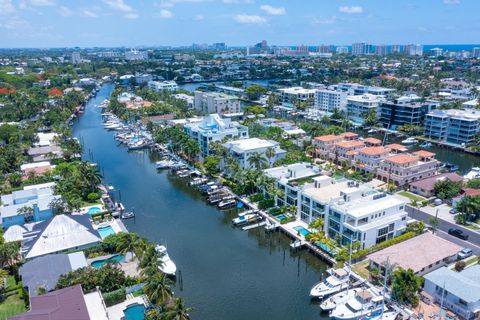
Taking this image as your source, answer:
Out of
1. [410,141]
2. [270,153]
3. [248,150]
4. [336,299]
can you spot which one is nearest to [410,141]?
[410,141]

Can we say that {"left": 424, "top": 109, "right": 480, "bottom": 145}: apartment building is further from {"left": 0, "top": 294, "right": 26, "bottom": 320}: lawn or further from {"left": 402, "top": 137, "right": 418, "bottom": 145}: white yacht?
{"left": 0, "top": 294, "right": 26, "bottom": 320}: lawn

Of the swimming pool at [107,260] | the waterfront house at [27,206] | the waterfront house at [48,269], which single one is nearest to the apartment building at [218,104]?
the waterfront house at [27,206]

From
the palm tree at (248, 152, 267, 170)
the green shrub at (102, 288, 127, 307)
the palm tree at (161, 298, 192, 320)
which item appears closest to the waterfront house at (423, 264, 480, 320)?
the palm tree at (161, 298, 192, 320)

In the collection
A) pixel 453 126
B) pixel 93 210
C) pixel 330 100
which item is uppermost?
pixel 330 100

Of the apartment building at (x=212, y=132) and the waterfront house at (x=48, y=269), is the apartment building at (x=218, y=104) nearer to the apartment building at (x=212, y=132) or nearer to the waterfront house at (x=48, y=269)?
the apartment building at (x=212, y=132)

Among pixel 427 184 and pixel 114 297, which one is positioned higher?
pixel 427 184

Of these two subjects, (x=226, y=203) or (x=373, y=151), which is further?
(x=373, y=151)

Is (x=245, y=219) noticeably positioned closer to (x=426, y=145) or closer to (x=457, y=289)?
(x=457, y=289)
